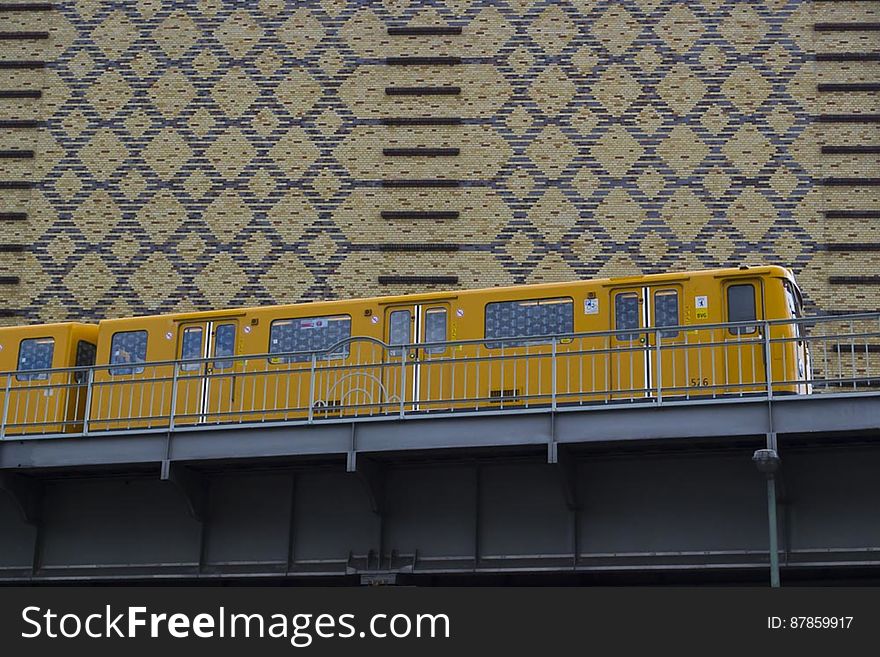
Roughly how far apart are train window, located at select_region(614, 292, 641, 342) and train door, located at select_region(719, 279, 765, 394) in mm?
1379

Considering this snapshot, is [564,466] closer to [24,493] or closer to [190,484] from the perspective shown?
[190,484]

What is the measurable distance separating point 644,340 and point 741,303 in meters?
1.61

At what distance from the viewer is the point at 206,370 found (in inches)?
974

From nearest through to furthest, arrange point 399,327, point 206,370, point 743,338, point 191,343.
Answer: point 743,338
point 399,327
point 206,370
point 191,343

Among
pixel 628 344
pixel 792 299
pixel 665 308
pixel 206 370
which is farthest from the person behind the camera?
pixel 206 370

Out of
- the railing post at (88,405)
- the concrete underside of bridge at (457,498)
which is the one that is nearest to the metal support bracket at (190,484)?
the concrete underside of bridge at (457,498)

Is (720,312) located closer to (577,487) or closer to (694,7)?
(577,487)

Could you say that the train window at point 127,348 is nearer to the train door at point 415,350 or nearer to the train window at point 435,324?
the train door at point 415,350

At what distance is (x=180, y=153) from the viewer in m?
34.7

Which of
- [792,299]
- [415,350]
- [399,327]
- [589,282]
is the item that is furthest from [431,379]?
[792,299]

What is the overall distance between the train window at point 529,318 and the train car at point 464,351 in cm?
2

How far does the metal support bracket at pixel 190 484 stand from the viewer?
71.5ft

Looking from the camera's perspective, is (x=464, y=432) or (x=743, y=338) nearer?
(x=464, y=432)

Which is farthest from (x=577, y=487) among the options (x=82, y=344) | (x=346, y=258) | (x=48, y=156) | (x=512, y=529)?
(x=48, y=156)
